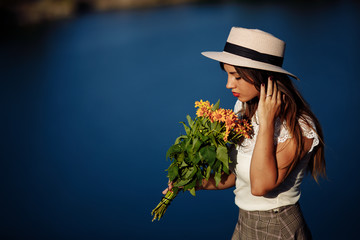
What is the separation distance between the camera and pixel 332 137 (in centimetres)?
431

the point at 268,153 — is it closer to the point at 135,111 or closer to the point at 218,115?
the point at 218,115

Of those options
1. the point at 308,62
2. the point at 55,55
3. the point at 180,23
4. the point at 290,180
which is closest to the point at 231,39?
the point at 290,180

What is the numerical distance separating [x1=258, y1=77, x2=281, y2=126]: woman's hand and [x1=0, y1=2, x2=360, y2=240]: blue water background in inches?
82.0

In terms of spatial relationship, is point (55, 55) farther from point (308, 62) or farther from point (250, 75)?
point (250, 75)

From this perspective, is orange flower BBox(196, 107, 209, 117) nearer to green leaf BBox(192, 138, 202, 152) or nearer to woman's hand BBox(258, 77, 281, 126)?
green leaf BBox(192, 138, 202, 152)

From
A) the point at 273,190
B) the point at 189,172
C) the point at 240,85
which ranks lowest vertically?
the point at 273,190

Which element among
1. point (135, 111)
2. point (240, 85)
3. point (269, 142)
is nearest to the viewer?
point (269, 142)

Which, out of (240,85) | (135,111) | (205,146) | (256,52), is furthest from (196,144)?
(135,111)

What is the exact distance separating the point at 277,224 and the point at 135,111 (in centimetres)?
426

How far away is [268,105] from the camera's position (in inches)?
50.0

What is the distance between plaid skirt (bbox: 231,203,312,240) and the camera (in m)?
1.42

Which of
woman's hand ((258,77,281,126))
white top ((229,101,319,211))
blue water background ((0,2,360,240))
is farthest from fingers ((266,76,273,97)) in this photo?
blue water background ((0,2,360,240))

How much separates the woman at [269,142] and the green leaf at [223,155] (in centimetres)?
8

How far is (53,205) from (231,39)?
2.88 metres
